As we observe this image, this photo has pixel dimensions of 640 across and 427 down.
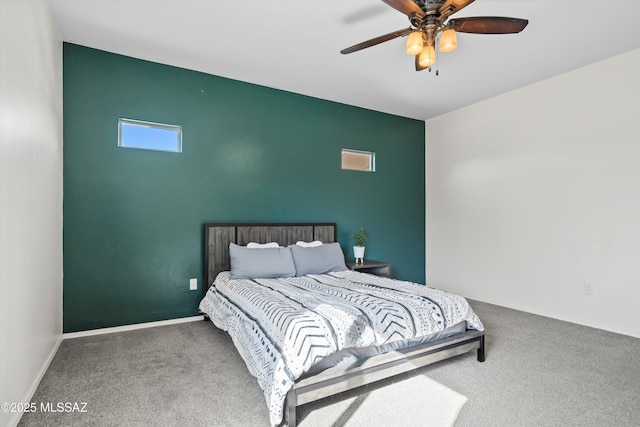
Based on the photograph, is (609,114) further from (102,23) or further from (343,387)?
(102,23)

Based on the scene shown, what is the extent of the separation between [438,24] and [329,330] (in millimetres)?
2055

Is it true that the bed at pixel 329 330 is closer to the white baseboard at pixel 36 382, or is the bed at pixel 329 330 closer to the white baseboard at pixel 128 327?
the white baseboard at pixel 128 327

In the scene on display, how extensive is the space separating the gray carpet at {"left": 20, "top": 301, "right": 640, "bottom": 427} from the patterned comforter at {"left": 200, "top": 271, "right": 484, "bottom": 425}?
0.87 ft

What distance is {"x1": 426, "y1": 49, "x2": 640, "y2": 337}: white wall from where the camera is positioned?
11.4ft

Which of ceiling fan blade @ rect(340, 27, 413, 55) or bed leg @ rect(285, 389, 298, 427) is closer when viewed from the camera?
bed leg @ rect(285, 389, 298, 427)

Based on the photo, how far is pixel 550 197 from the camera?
408cm

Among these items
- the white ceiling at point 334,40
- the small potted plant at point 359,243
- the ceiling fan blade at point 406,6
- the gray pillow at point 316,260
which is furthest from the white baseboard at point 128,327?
the ceiling fan blade at point 406,6

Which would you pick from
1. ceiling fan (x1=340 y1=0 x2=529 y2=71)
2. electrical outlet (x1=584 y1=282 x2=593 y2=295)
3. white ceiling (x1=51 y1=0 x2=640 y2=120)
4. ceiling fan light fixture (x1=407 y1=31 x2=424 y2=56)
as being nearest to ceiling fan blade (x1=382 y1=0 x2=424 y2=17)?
ceiling fan (x1=340 y1=0 x2=529 y2=71)

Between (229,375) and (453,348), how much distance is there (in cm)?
165

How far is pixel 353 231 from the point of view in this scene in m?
5.00

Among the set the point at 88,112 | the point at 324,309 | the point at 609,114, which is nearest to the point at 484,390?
the point at 324,309

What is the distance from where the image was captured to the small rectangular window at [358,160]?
16.4ft

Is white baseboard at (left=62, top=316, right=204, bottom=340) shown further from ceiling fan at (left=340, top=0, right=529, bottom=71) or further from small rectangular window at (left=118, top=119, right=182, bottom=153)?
ceiling fan at (left=340, top=0, right=529, bottom=71)

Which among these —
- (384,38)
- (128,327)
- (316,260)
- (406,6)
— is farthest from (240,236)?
(406,6)
